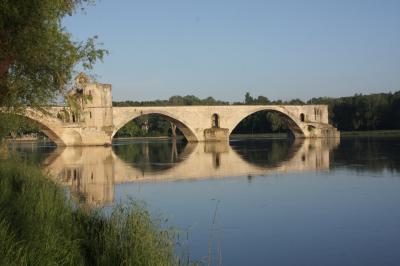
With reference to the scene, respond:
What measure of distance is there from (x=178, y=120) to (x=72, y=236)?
4744 cm

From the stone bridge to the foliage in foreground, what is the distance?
3191 centimetres

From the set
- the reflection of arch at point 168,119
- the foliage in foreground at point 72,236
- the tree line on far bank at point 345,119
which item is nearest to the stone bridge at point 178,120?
the reflection of arch at point 168,119

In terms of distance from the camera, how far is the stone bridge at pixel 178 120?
47.5 meters

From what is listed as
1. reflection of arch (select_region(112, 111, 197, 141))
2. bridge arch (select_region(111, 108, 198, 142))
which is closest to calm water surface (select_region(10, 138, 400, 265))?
bridge arch (select_region(111, 108, 198, 142))

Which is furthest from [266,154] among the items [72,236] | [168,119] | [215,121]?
[215,121]

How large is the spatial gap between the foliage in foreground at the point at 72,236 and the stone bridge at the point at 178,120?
3191 cm

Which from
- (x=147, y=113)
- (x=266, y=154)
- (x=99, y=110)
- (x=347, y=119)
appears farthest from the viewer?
(x=347, y=119)

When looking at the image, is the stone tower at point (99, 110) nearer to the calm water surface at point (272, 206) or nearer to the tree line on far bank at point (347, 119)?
the calm water surface at point (272, 206)

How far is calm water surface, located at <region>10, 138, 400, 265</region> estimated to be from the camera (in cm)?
823

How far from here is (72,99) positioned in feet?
33.6

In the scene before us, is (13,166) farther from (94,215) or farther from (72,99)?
(94,215)

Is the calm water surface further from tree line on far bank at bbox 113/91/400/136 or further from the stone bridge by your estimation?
tree line on far bank at bbox 113/91/400/136

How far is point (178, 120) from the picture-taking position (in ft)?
177

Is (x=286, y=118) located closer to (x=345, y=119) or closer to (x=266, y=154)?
(x=345, y=119)
